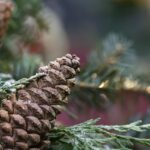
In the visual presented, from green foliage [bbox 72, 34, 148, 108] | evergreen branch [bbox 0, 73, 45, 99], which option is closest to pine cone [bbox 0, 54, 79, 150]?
evergreen branch [bbox 0, 73, 45, 99]

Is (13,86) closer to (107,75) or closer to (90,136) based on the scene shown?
(90,136)

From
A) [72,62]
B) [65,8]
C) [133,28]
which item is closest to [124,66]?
[72,62]

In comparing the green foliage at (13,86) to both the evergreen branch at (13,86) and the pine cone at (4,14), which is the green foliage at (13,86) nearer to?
the evergreen branch at (13,86)

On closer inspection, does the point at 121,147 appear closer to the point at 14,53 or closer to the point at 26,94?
the point at 26,94

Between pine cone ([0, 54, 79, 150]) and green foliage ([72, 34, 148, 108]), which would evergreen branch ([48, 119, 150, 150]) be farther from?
green foliage ([72, 34, 148, 108])

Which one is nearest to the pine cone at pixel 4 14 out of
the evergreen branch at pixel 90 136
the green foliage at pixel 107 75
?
the green foliage at pixel 107 75

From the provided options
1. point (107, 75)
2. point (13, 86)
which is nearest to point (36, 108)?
point (13, 86)

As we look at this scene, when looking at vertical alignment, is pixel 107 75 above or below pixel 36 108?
above
